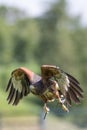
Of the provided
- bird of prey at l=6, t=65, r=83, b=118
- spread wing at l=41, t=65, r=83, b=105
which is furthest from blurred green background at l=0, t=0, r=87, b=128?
spread wing at l=41, t=65, r=83, b=105

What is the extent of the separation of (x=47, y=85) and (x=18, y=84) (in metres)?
1.29

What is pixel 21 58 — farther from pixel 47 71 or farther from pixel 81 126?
pixel 47 71


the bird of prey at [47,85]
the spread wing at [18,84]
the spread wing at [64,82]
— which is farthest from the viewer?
the spread wing at [18,84]

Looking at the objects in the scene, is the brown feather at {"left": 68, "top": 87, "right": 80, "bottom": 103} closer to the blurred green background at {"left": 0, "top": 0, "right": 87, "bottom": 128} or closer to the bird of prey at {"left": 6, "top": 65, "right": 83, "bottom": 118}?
the bird of prey at {"left": 6, "top": 65, "right": 83, "bottom": 118}

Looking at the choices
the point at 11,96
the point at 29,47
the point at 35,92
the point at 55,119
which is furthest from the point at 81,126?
the point at 29,47

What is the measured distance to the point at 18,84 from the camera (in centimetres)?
1004

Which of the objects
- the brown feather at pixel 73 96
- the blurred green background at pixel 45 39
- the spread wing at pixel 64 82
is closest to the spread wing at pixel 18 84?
the spread wing at pixel 64 82

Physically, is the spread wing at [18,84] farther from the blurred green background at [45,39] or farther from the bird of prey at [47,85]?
the blurred green background at [45,39]

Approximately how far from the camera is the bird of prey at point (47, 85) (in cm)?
870

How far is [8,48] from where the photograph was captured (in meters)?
60.9

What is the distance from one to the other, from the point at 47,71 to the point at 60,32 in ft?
180

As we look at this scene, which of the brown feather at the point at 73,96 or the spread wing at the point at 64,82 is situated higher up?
the spread wing at the point at 64,82

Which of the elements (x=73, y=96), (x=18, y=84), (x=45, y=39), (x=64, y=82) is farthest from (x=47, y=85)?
(x=45, y=39)

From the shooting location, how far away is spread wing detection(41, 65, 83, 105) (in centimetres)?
891
